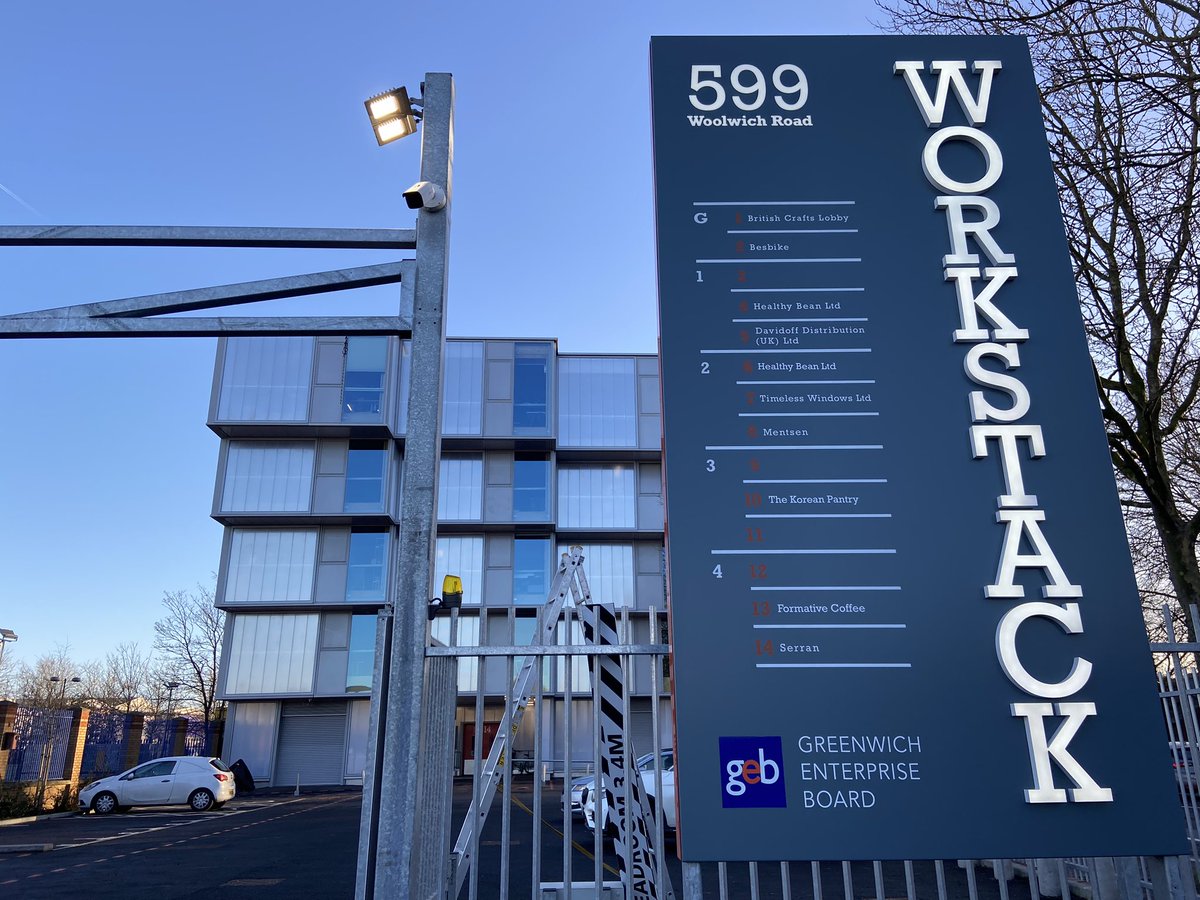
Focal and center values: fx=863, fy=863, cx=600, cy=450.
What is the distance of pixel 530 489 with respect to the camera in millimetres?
35125

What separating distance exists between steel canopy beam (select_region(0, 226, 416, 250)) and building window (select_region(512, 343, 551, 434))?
29.7 metres

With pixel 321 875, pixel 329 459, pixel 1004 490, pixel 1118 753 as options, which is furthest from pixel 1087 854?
pixel 329 459

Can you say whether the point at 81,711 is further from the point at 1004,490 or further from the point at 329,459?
the point at 1004,490

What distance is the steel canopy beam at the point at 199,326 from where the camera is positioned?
4613mm

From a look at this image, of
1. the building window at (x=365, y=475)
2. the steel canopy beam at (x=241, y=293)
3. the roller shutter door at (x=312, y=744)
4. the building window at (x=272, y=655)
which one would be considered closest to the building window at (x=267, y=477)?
the building window at (x=365, y=475)

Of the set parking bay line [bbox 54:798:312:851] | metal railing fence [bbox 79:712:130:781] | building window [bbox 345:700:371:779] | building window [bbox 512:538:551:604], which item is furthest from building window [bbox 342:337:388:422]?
parking bay line [bbox 54:798:312:851]

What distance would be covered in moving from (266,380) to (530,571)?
1270cm

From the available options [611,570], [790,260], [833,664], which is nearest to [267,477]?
[611,570]

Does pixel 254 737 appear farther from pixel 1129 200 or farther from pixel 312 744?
pixel 1129 200

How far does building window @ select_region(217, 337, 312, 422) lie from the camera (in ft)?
108

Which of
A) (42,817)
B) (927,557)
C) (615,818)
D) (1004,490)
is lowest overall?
(42,817)

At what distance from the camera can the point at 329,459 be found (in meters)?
34.0

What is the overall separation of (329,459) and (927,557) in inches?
1273

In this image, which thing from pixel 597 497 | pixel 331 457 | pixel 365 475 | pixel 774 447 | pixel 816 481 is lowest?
pixel 816 481
